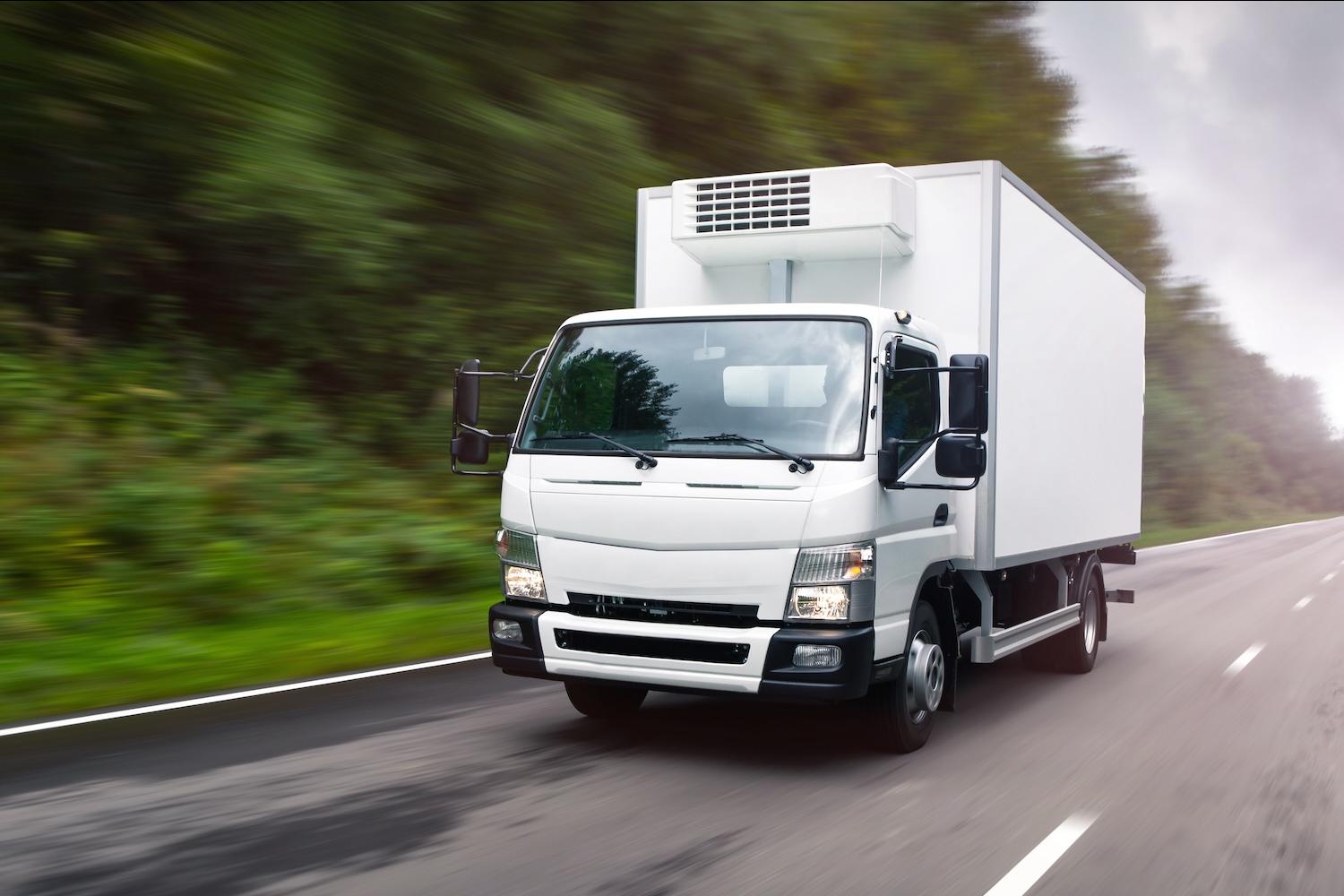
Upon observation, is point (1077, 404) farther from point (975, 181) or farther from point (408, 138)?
point (408, 138)

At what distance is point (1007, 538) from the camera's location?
737 cm

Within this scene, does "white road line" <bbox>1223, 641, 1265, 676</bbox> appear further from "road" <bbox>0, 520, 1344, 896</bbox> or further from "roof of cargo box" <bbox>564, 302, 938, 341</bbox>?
"roof of cargo box" <bbox>564, 302, 938, 341</bbox>

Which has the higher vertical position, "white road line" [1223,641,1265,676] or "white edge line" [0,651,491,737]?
"white edge line" [0,651,491,737]

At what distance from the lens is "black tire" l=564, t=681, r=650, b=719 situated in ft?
23.5

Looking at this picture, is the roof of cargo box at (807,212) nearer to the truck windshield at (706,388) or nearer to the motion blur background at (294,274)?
the truck windshield at (706,388)

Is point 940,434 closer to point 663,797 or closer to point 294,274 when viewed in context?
point 663,797

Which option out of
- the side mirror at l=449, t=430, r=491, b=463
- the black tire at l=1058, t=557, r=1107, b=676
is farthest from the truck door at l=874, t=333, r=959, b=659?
the black tire at l=1058, t=557, r=1107, b=676

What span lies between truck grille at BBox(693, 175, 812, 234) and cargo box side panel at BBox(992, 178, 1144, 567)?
115cm

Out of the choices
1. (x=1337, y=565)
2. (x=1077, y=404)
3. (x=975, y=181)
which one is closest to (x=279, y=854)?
(x=975, y=181)

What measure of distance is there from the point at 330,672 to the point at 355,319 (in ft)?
22.2

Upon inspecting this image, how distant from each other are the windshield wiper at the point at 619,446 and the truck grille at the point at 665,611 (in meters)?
0.66

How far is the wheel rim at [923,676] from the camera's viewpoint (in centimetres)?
648

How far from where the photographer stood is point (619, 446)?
20.6 feet

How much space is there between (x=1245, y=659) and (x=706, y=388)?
6400 mm
